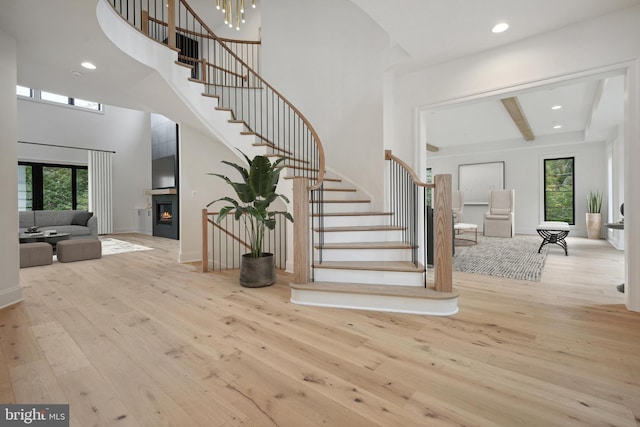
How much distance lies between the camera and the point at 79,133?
8914mm

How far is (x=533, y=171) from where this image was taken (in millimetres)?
8617

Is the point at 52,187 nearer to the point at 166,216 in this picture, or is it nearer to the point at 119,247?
the point at 166,216

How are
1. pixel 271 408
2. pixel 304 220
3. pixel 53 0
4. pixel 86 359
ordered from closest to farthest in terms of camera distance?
pixel 271 408, pixel 86 359, pixel 53 0, pixel 304 220

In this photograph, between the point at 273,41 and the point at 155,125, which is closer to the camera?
the point at 273,41

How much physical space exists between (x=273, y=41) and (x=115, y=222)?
25.6 feet

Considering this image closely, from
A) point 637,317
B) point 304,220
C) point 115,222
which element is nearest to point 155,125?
point 115,222

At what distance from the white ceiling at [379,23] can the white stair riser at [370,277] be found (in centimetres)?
Result: 244

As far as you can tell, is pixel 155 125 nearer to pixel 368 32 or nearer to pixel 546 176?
pixel 368 32

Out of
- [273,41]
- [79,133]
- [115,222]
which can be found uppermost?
[273,41]

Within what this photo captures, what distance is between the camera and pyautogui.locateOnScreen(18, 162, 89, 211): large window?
8.02m

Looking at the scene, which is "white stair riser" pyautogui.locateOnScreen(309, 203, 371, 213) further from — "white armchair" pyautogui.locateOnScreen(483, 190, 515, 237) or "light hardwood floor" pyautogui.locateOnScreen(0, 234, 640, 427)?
"white armchair" pyautogui.locateOnScreen(483, 190, 515, 237)

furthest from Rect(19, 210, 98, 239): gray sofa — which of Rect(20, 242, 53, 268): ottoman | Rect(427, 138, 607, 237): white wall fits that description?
Rect(427, 138, 607, 237): white wall

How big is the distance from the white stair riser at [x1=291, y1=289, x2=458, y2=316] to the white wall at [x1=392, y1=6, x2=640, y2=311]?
1739mm

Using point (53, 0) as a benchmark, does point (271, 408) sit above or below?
below
